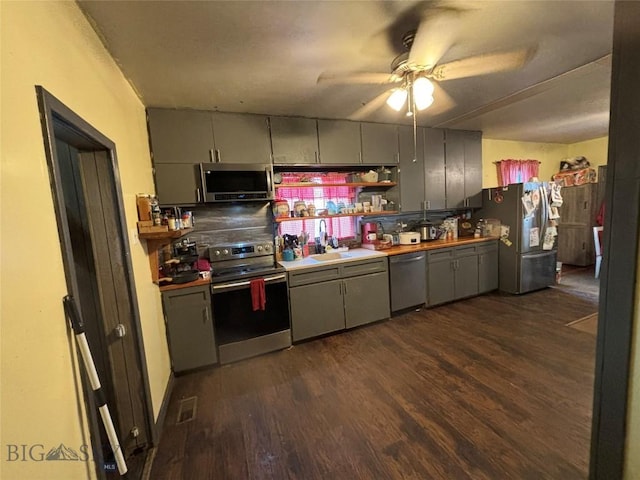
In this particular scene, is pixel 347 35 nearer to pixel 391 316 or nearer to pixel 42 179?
pixel 42 179

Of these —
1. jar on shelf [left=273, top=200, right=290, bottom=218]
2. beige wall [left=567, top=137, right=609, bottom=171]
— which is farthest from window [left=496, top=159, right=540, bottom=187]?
jar on shelf [left=273, top=200, right=290, bottom=218]

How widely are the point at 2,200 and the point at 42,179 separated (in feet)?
0.75

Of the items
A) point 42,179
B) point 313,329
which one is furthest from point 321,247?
point 42,179

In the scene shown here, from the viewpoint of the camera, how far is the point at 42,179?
89 centimetres

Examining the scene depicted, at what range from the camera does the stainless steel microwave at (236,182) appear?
2609 millimetres

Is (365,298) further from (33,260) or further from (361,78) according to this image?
(33,260)

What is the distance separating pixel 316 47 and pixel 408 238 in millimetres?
2521

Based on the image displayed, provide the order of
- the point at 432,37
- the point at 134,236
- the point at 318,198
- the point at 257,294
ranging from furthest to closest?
1. the point at 318,198
2. the point at 257,294
3. the point at 134,236
4. the point at 432,37

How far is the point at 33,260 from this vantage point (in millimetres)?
809

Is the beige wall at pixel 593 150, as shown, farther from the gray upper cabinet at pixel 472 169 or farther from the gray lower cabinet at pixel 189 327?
the gray lower cabinet at pixel 189 327

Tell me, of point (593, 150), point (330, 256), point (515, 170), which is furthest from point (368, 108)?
point (593, 150)

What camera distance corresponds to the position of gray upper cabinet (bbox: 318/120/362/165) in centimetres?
307

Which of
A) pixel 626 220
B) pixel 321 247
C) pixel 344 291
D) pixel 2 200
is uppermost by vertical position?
pixel 2 200

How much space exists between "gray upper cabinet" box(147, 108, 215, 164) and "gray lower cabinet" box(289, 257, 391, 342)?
1485 mm
